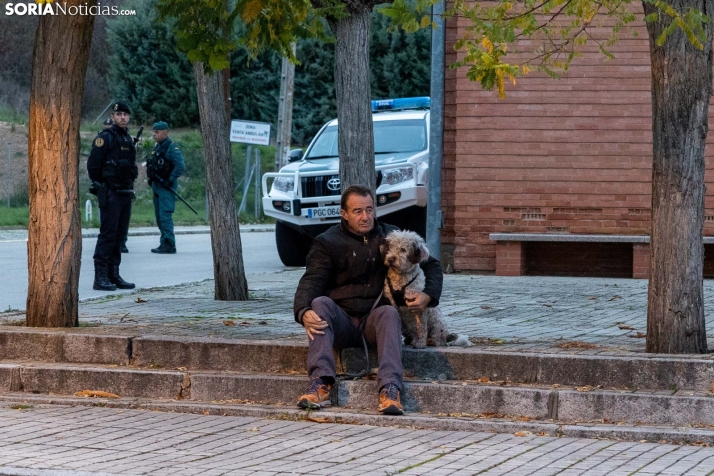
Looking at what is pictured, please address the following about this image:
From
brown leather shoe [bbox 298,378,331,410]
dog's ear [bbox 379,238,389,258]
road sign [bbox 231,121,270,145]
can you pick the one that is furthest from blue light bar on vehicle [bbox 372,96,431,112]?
road sign [bbox 231,121,270,145]

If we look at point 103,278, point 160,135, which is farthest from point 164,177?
point 103,278

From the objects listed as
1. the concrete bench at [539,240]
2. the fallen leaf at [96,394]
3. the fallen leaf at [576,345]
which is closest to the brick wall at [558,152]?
the concrete bench at [539,240]

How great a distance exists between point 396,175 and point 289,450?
32.2ft

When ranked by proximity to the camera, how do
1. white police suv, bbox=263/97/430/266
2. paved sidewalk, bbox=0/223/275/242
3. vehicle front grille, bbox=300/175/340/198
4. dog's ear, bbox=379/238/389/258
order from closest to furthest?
dog's ear, bbox=379/238/389/258
white police suv, bbox=263/97/430/266
vehicle front grille, bbox=300/175/340/198
paved sidewalk, bbox=0/223/275/242

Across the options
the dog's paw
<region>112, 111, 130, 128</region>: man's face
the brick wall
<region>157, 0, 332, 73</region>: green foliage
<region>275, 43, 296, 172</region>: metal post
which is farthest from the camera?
<region>275, 43, 296, 172</region>: metal post

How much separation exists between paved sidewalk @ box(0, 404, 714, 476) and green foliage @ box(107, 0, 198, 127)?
40.1 meters

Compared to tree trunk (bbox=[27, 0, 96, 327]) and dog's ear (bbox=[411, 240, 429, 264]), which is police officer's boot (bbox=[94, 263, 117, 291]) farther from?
dog's ear (bbox=[411, 240, 429, 264])

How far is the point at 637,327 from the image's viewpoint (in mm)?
9195

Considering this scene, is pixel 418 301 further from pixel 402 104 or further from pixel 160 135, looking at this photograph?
pixel 160 135

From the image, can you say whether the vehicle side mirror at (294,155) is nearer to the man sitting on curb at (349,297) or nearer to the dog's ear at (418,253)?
the man sitting on curb at (349,297)

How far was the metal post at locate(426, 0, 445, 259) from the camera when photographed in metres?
13.7

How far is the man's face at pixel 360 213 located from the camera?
7336 millimetres

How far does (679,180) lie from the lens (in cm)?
727

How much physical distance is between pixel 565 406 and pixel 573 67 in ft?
27.6
